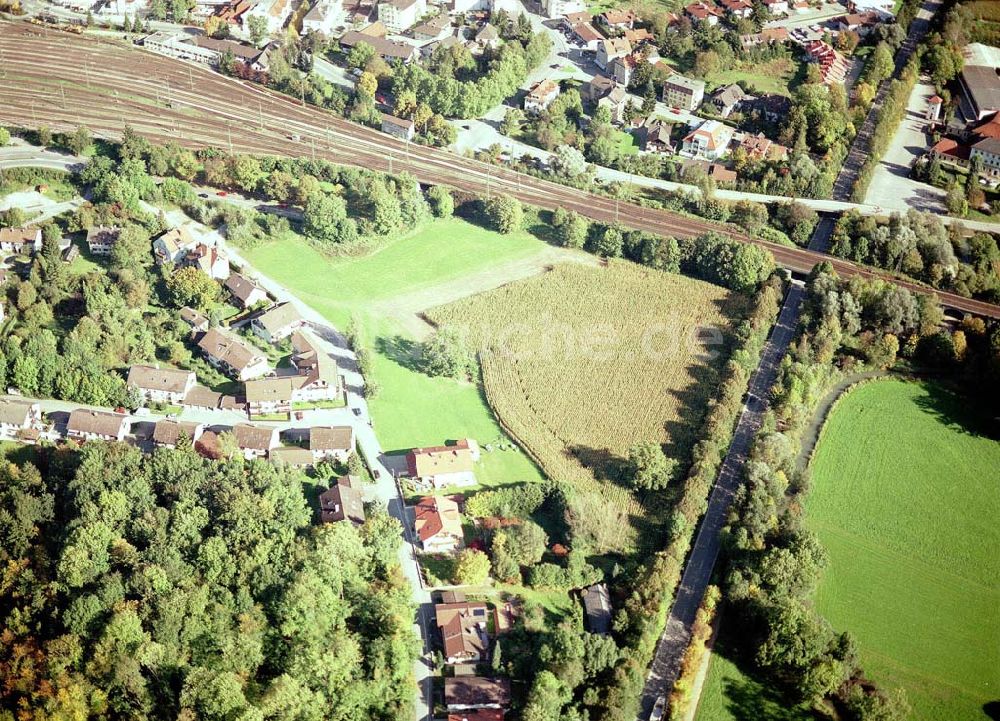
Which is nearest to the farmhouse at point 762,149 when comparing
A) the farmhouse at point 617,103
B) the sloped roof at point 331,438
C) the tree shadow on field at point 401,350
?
the farmhouse at point 617,103

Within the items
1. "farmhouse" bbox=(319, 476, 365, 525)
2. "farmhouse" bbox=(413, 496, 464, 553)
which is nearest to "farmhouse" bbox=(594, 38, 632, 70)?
"farmhouse" bbox=(413, 496, 464, 553)

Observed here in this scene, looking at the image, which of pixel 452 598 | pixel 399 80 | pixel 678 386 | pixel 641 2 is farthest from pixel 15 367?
pixel 641 2

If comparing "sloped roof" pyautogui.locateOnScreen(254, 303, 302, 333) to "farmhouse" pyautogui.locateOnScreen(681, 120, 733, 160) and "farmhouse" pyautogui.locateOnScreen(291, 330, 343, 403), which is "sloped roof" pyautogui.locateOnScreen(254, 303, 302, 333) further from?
"farmhouse" pyautogui.locateOnScreen(681, 120, 733, 160)

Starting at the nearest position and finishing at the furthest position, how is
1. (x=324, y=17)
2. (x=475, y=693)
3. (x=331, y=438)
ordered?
1. (x=475, y=693)
2. (x=331, y=438)
3. (x=324, y=17)

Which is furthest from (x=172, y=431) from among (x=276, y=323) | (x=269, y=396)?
(x=276, y=323)

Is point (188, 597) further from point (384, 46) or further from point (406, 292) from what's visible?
point (384, 46)

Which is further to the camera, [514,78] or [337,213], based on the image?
[514,78]

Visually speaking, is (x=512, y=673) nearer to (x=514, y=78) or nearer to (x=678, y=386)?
(x=678, y=386)
